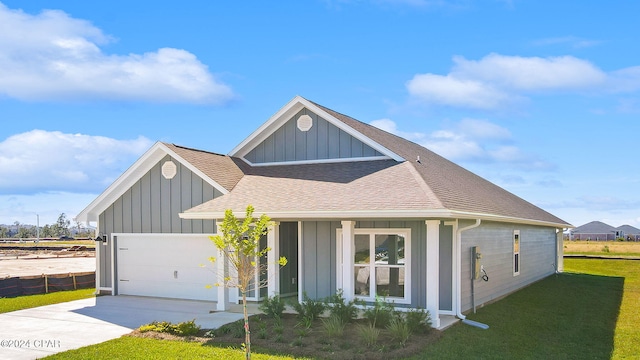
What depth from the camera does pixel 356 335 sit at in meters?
11.5

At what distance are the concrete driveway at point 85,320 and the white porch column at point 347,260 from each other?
2.68 m

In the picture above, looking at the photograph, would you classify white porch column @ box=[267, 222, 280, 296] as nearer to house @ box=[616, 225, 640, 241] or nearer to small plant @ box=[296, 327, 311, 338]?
small plant @ box=[296, 327, 311, 338]

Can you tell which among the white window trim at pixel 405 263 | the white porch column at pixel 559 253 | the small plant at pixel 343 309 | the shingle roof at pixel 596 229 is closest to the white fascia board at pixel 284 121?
the white window trim at pixel 405 263

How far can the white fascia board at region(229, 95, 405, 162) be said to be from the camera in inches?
650

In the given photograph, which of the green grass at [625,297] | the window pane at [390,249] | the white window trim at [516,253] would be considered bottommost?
the green grass at [625,297]

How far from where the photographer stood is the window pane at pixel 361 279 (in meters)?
14.0

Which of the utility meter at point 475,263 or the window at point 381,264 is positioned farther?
the utility meter at point 475,263

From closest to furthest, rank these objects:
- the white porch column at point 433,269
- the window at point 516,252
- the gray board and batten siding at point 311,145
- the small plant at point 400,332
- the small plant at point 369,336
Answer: the small plant at point 369,336 → the small plant at point 400,332 → the white porch column at point 433,269 → the gray board and batten siding at point 311,145 → the window at point 516,252

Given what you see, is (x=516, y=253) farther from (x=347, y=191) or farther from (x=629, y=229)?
(x=629, y=229)

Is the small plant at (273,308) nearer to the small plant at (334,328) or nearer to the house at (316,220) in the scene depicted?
the house at (316,220)

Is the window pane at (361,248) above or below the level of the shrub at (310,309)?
above

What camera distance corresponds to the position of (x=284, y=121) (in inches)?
697

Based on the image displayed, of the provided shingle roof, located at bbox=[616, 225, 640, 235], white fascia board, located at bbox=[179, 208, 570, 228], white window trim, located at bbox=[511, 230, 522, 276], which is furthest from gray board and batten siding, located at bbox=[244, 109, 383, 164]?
shingle roof, located at bbox=[616, 225, 640, 235]

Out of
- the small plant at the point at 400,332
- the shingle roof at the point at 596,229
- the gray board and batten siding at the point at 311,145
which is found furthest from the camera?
the shingle roof at the point at 596,229
